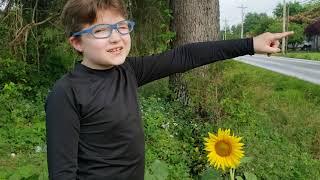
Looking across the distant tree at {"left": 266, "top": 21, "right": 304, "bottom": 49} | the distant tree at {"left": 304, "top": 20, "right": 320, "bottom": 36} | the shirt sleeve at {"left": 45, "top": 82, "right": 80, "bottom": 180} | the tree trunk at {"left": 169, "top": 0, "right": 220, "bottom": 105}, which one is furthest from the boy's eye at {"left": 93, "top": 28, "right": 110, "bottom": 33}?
the distant tree at {"left": 266, "top": 21, "right": 304, "bottom": 49}

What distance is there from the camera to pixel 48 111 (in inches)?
76.2

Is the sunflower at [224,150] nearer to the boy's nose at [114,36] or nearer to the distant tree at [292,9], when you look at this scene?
the boy's nose at [114,36]

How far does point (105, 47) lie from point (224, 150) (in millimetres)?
1183

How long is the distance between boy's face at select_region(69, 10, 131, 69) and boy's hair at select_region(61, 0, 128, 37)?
2 cm

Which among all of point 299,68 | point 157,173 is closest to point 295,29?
point 299,68

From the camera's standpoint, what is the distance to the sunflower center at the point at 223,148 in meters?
2.93

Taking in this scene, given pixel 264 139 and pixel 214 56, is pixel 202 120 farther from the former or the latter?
pixel 214 56

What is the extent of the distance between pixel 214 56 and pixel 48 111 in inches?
35.0

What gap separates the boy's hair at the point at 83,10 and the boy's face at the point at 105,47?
0.02 metres

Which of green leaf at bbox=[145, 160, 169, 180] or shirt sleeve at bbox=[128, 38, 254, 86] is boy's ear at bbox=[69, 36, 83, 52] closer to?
shirt sleeve at bbox=[128, 38, 254, 86]

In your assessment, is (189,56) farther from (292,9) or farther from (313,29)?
(292,9)

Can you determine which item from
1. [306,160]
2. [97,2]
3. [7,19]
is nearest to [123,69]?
[97,2]

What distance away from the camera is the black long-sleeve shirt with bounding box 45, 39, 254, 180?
192 centimetres

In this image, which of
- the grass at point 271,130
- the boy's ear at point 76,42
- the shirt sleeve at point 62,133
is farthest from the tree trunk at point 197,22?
the shirt sleeve at point 62,133
